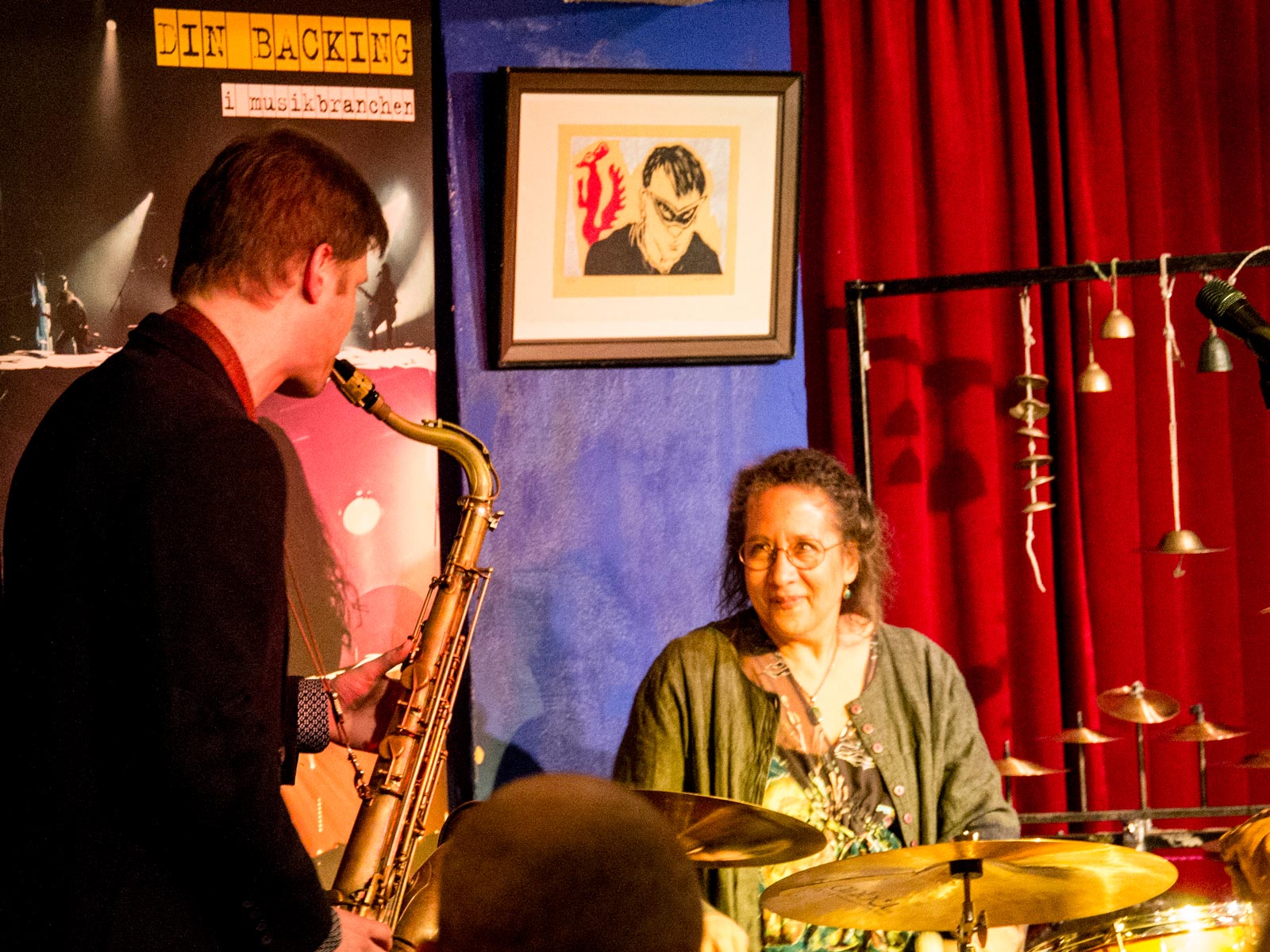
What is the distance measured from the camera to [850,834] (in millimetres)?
2525

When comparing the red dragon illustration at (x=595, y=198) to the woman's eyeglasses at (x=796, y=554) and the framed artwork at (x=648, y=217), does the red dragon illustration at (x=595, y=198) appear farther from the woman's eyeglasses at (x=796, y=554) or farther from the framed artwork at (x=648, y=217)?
the woman's eyeglasses at (x=796, y=554)

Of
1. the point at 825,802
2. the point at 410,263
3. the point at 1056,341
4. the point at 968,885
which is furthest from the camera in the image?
the point at 1056,341

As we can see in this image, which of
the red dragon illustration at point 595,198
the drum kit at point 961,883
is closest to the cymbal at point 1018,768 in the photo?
the drum kit at point 961,883

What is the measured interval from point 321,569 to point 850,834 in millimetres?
1178

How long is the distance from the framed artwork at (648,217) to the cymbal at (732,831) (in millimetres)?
1221

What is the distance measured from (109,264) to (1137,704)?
94.3 inches

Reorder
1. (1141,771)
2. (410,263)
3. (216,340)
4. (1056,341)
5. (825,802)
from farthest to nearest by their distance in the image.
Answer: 1. (1056,341)
2. (1141,771)
3. (410,263)
4. (825,802)
5. (216,340)

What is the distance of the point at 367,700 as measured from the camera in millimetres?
2660

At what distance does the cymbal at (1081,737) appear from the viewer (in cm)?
324

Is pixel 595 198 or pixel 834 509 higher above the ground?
pixel 595 198

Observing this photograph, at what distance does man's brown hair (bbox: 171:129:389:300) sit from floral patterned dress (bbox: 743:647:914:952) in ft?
4.16

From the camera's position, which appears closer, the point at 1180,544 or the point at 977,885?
the point at 977,885

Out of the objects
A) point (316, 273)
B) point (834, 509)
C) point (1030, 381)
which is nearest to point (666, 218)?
point (834, 509)

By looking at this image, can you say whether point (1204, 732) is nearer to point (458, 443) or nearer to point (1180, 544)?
point (1180, 544)
